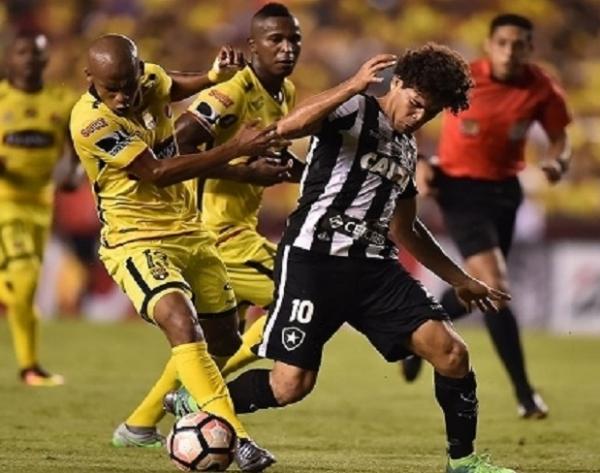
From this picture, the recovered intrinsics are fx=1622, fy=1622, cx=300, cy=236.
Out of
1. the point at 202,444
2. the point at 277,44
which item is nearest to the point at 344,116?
the point at 202,444

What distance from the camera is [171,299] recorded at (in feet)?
22.8

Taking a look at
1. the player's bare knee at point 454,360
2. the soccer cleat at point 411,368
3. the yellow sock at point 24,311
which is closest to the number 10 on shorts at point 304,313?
the player's bare knee at point 454,360

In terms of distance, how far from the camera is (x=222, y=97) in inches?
327

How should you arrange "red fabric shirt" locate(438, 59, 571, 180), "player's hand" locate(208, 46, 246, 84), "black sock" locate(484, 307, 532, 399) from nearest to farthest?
"player's hand" locate(208, 46, 246, 84)
"black sock" locate(484, 307, 532, 399)
"red fabric shirt" locate(438, 59, 571, 180)

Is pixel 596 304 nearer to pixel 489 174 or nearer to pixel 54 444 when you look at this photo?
pixel 489 174

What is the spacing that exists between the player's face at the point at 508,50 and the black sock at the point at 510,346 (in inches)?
60.4

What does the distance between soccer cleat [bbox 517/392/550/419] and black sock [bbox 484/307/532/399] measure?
0.03 metres

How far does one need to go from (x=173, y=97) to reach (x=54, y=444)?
1826mm

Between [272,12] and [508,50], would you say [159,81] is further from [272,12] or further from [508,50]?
[508,50]

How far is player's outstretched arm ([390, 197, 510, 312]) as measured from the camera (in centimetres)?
706

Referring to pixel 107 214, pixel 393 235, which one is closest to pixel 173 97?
pixel 107 214

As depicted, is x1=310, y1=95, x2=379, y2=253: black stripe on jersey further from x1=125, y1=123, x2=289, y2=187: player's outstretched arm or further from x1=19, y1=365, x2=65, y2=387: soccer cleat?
x1=19, y1=365, x2=65, y2=387: soccer cleat

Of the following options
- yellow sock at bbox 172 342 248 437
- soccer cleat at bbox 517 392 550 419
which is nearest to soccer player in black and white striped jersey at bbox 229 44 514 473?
yellow sock at bbox 172 342 248 437

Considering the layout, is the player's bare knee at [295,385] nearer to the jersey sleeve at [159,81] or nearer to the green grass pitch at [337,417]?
the green grass pitch at [337,417]
